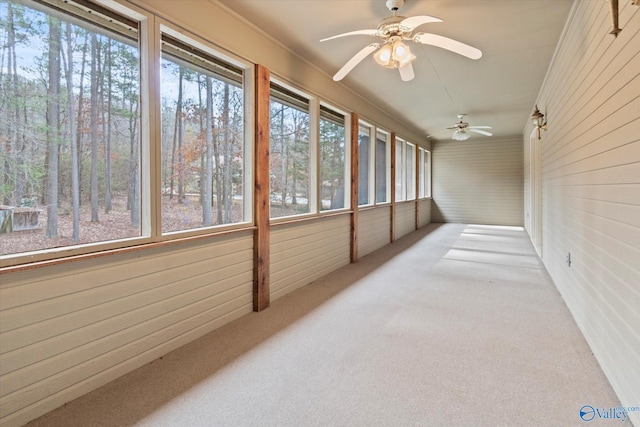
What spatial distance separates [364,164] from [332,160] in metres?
1.20

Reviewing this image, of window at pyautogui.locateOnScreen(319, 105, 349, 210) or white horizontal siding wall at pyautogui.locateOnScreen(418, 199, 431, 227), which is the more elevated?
window at pyautogui.locateOnScreen(319, 105, 349, 210)

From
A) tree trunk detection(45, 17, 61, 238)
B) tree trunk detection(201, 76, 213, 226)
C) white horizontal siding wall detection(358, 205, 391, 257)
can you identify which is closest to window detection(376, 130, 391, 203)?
white horizontal siding wall detection(358, 205, 391, 257)

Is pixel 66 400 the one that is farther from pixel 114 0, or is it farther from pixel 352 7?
pixel 352 7

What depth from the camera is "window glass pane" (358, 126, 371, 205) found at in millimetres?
5633

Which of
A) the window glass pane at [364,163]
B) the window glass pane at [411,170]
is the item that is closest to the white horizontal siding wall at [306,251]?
the window glass pane at [364,163]

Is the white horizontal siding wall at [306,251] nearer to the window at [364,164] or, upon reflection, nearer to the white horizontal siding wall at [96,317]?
the white horizontal siding wall at [96,317]

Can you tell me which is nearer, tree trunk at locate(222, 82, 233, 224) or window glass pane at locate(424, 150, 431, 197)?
tree trunk at locate(222, 82, 233, 224)

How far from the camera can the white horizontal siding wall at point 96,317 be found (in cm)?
162

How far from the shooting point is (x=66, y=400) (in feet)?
5.88

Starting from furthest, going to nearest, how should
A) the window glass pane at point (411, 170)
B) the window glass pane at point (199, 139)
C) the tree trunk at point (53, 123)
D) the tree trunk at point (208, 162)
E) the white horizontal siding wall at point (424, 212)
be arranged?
the white horizontal siding wall at point (424, 212) → the window glass pane at point (411, 170) → the tree trunk at point (208, 162) → the window glass pane at point (199, 139) → the tree trunk at point (53, 123)

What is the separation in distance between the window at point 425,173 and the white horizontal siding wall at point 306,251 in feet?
17.9

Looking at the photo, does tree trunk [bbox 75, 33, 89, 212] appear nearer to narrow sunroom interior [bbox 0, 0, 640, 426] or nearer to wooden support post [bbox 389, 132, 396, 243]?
narrow sunroom interior [bbox 0, 0, 640, 426]

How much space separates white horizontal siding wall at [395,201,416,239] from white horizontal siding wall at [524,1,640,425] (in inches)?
158

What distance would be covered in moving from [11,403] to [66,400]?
0.24 metres
